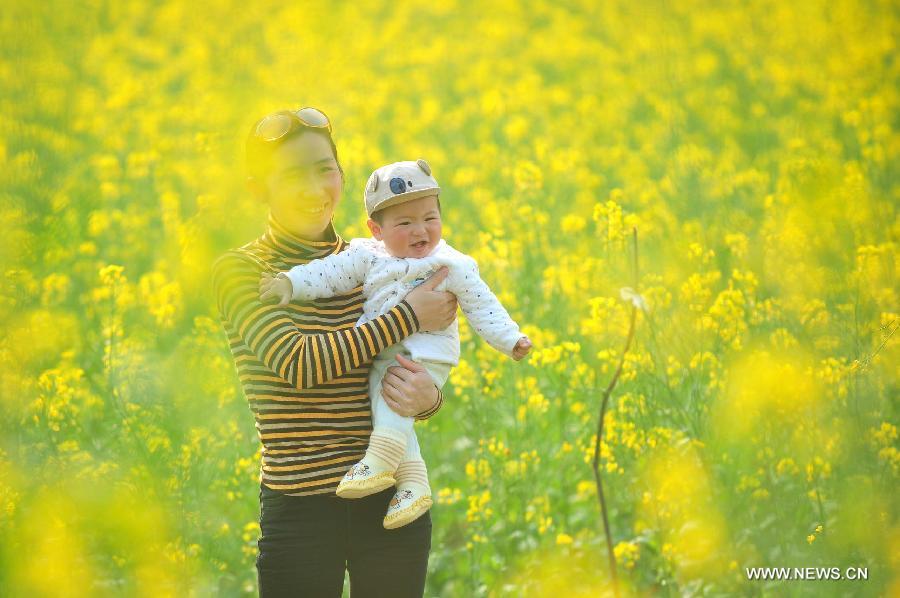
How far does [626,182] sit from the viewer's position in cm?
671

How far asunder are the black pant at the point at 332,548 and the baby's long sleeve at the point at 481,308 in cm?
39

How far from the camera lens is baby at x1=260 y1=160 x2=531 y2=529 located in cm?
222

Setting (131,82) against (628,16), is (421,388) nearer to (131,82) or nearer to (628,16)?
(131,82)

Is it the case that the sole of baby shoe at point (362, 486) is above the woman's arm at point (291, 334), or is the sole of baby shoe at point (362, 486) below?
below

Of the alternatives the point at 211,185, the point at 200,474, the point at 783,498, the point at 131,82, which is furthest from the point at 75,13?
the point at 783,498

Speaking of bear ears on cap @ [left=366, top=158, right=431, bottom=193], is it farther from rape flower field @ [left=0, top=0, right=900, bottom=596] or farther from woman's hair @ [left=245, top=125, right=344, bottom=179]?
rape flower field @ [left=0, top=0, right=900, bottom=596]

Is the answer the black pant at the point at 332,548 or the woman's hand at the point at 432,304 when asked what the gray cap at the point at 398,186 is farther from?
the black pant at the point at 332,548

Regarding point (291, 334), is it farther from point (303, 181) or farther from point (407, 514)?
point (407, 514)

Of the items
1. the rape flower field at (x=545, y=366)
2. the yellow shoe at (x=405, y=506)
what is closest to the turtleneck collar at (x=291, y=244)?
the yellow shoe at (x=405, y=506)

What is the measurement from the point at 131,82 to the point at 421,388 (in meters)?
7.03

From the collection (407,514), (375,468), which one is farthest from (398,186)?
(407,514)

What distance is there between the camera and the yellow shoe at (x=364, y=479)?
2174mm

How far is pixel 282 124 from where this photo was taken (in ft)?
7.57

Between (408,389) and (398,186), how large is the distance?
40 cm
